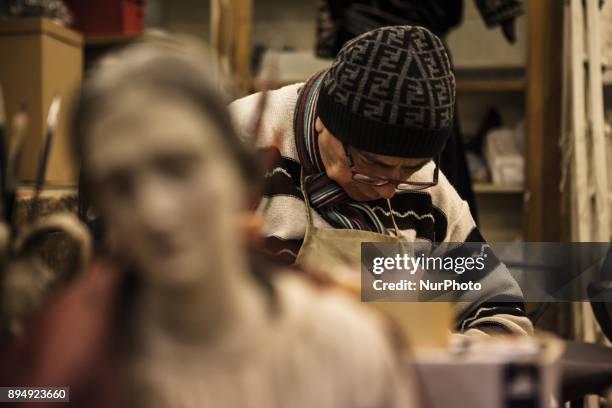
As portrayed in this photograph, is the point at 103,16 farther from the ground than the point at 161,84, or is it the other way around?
the point at 161,84

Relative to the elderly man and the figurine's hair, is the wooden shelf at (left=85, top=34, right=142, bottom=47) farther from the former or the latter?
the figurine's hair

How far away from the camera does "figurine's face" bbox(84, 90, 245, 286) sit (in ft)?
1.12

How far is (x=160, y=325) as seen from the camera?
0.37m

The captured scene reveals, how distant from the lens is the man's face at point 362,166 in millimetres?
849

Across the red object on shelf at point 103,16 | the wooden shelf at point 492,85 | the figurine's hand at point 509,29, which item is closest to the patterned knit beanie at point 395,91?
the figurine's hand at point 509,29

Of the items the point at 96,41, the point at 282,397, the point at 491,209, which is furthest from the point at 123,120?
the point at 491,209

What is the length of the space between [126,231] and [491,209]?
87.9 inches

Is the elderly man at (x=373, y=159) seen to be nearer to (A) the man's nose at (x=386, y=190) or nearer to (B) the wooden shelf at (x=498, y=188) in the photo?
(A) the man's nose at (x=386, y=190)

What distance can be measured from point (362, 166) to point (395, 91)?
0.15m

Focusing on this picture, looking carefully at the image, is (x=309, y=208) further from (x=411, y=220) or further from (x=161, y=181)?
(x=161, y=181)

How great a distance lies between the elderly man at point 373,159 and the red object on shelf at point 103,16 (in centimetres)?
139

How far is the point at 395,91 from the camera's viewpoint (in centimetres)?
75

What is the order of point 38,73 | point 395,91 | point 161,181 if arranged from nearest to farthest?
point 161,181
point 395,91
point 38,73

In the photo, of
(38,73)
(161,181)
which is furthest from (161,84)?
(38,73)
